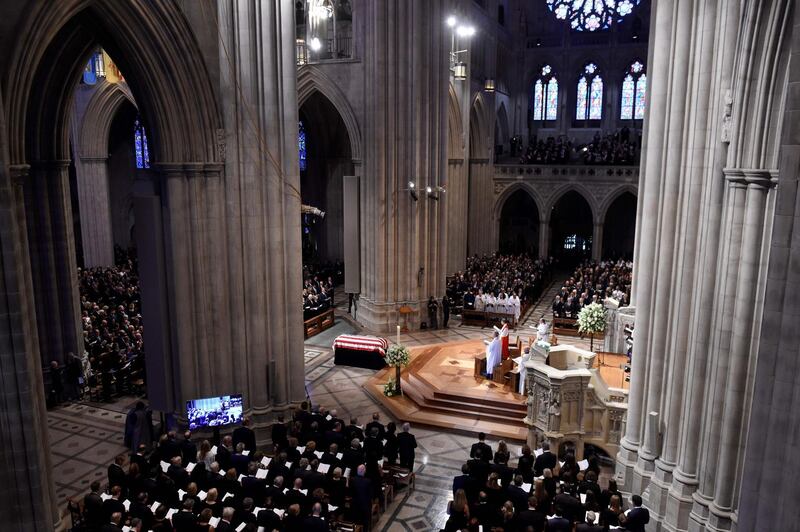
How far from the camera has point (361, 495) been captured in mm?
10344

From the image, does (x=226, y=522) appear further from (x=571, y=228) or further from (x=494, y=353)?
(x=571, y=228)

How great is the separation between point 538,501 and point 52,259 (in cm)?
1305

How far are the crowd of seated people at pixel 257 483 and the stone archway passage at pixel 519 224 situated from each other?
29874 mm

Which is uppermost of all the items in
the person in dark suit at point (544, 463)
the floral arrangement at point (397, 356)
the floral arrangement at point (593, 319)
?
the floral arrangement at point (593, 319)

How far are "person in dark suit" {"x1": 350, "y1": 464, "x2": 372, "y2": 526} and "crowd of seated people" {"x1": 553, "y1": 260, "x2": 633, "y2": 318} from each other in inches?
495

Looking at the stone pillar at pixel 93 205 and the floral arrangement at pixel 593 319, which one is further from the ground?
the stone pillar at pixel 93 205

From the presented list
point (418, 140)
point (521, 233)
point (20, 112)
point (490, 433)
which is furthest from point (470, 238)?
point (20, 112)

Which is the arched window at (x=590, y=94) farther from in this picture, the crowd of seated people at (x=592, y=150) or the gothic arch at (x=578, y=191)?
the gothic arch at (x=578, y=191)

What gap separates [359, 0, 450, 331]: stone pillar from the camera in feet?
70.3

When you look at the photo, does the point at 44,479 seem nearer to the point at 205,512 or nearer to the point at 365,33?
the point at 205,512

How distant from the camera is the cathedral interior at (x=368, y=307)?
8.39 m

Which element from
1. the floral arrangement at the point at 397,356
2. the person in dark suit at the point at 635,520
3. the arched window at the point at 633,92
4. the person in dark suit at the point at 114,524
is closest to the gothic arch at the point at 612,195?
the arched window at the point at 633,92

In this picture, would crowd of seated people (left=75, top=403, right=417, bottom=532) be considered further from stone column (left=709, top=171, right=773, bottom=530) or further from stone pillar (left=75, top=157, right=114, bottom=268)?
stone pillar (left=75, top=157, right=114, bottom=268)

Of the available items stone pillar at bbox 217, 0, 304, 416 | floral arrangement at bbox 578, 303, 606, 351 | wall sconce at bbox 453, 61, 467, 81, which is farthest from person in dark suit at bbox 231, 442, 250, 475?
wall sconce at bbox 453, 61, 467, 81
